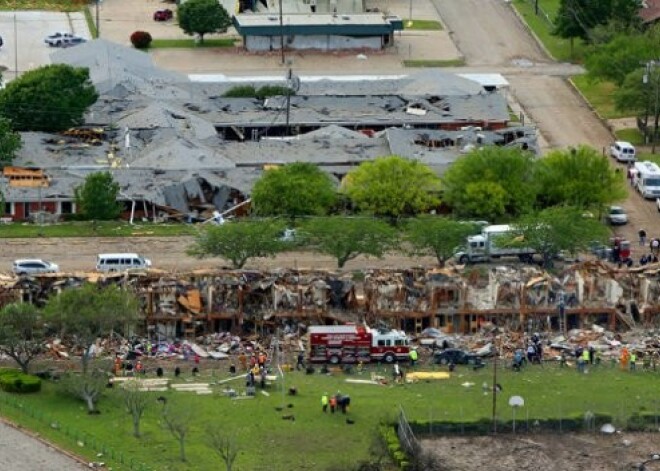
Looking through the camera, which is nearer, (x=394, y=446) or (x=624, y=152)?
(x=394, y=446)

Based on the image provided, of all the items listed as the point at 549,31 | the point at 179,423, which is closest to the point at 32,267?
the point at 179,423

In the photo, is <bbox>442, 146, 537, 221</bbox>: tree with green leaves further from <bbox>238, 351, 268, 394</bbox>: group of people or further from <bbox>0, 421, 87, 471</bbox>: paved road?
<bbox>0, 421, 87, 471</bbox>: paved road

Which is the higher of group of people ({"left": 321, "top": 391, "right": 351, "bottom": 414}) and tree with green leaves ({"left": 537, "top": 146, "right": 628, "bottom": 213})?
tree with green leaves ({"left": 537, "top": 146, "right": 628, "bottom": 213})

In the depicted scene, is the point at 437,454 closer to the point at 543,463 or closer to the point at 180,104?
the point at 543,463

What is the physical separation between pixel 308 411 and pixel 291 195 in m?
22.9

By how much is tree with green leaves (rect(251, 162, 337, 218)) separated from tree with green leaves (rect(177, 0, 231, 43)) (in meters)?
33.9

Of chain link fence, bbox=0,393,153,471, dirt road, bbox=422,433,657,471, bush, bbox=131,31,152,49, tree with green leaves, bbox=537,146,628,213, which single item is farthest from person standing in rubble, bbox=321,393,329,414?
bush, bbox=131,31,152,49

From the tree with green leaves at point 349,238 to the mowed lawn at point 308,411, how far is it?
1029 centimetres

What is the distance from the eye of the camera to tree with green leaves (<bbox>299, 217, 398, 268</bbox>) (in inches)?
4053

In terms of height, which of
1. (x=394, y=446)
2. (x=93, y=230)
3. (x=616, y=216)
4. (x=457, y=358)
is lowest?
(x=394, y=446)

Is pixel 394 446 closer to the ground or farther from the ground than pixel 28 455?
farther from the ground

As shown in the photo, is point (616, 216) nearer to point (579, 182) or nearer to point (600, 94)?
point (579, 182)

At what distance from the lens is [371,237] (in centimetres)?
10319

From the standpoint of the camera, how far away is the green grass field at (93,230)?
4301 inches
